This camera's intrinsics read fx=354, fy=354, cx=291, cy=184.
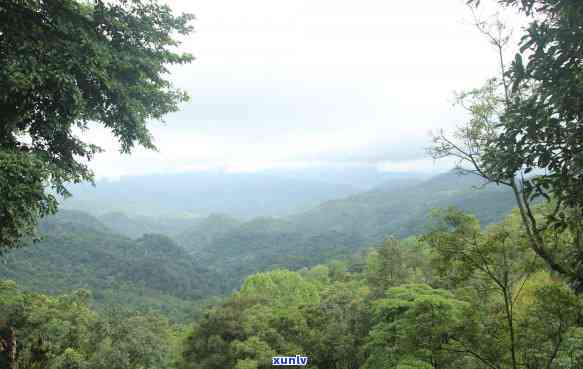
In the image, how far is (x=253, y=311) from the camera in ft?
58.9

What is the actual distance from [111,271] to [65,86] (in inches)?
5290

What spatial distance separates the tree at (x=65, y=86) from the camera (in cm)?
612

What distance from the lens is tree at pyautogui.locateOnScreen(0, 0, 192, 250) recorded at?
612 centimetres

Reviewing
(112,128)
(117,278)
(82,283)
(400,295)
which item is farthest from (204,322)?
(117,278)

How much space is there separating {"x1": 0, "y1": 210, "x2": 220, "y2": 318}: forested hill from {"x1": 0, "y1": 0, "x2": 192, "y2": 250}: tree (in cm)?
8056

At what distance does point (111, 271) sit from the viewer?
123m

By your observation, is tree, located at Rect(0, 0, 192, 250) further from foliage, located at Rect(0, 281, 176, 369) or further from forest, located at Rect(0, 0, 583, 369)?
foliage, located at Rect(0, 281, 176, 369)

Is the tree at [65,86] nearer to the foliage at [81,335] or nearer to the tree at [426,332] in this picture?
the tree at [426,332]

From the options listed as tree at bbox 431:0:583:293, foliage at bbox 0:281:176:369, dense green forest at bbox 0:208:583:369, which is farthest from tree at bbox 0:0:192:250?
foliage at bbox 0:281:176:369

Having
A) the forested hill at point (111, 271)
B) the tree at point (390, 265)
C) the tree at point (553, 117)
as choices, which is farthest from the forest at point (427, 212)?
the forested hill at point (111, 271)

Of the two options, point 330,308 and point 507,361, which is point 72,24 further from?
point 330,308

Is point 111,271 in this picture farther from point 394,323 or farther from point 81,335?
point 394,323

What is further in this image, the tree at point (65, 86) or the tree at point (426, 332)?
the tree at point (426, 332)

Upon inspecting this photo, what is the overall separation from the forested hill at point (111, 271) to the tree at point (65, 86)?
80565 millimetres
